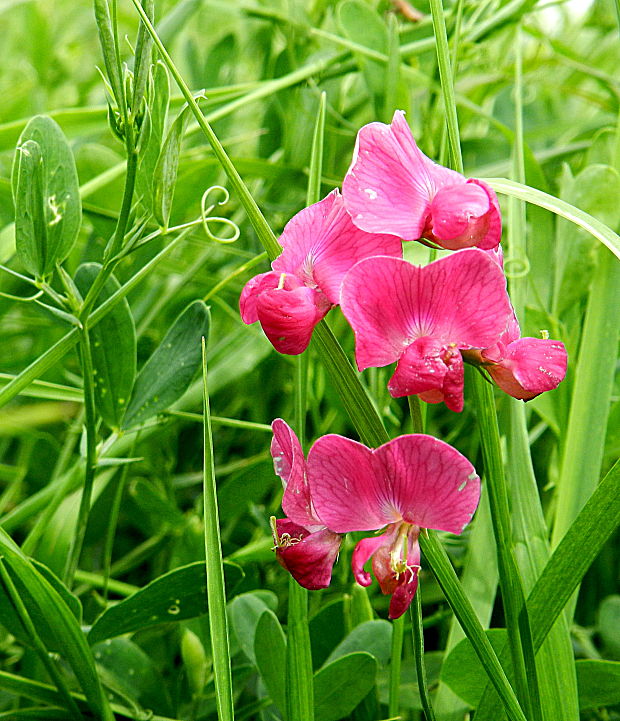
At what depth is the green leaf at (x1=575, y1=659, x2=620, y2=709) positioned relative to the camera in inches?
16.1

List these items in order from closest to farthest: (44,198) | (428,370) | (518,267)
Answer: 1. (428,370)
2. (44,198)
3. (518,267)

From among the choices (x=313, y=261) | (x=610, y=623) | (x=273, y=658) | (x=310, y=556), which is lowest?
(x=610, y=623)

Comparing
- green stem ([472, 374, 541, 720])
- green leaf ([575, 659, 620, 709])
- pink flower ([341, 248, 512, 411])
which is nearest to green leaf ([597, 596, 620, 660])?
green leaf ([575, 659, 620, 709])

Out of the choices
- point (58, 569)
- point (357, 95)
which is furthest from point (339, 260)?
point (357, 95)

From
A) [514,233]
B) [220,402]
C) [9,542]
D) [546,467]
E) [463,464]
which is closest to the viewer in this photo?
[463,464]

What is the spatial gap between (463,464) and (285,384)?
18.7 inches

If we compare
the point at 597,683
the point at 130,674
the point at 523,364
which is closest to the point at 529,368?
the point at 523,364

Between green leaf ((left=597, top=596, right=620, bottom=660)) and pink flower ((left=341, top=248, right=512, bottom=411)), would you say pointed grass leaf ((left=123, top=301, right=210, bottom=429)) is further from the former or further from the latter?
green leaf ((left=597, top=596, right=620, bottom=660))

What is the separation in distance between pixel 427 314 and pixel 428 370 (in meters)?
0.03

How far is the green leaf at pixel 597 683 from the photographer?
0.41 m

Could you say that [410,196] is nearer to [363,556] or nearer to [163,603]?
[363,556]

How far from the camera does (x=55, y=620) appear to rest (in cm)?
40

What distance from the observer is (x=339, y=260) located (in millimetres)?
319

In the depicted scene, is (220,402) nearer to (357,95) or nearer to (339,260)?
(357,95)
